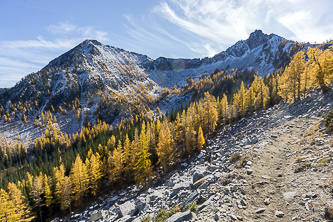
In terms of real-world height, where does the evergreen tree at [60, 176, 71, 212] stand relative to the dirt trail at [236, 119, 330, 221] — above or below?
below

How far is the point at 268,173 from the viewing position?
11.7m

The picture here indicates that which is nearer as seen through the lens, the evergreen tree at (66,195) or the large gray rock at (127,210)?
the large gray rock at (127,210)

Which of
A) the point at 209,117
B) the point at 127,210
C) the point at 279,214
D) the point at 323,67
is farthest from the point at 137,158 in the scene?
the point at 323,67

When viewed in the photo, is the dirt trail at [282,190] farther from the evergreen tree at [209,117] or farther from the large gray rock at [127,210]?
the evergreen tree at [209,117]

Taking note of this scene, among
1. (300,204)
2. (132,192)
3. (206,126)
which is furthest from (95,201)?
(300,204)

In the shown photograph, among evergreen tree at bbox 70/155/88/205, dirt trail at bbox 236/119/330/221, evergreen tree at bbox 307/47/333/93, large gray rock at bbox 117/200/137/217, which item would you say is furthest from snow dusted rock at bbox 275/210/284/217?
evergreen tree at bbox 70/155/88/205

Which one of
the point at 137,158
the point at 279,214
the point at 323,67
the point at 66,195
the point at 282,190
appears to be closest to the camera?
the point at 279,214

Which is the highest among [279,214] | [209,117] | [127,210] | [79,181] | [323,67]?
[323,67]

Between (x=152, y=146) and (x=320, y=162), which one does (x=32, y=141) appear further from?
(x=320, y=162)

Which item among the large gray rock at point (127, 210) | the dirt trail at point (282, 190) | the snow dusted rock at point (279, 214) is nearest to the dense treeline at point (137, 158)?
the large gray rock at point (127, 210)

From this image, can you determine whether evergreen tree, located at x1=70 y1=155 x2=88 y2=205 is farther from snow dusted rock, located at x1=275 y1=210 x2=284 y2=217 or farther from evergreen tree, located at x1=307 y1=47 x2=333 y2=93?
evergreen tree, located at x1=307 y1=47 x2=333 y2=93

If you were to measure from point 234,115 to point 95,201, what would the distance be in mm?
52366

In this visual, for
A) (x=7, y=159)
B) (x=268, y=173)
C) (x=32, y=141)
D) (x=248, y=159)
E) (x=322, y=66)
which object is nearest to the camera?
(x=268, y=173)

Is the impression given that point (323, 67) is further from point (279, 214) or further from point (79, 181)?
point (79, 181)
